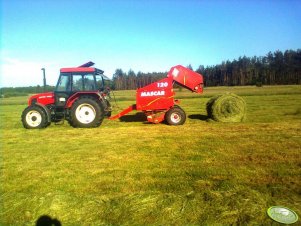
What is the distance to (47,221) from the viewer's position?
445 cm

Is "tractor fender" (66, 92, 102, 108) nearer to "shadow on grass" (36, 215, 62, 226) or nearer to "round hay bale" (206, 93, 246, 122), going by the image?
"round hay bale" (206, 93, 246, 122)

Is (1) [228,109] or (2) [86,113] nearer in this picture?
(2) [86,113]

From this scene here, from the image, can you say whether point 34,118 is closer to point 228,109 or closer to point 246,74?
point 228,109

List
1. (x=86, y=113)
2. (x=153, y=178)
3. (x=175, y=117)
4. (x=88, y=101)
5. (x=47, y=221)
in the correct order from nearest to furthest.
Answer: (x=47, y=221) → (x=153, y=178) → (x=88, y=101) → (x=86, y=113) → (x=175, y=117)

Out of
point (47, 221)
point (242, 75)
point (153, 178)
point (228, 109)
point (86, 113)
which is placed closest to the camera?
point (47, 221)

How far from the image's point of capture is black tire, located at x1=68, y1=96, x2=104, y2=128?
12203 mm

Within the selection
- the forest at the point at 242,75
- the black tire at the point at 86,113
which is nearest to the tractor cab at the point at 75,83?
A: the black tire at the point at 86,113

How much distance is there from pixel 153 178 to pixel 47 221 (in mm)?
2114

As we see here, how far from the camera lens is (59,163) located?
7.21m

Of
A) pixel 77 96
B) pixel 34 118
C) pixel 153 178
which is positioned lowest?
pixel 153 178

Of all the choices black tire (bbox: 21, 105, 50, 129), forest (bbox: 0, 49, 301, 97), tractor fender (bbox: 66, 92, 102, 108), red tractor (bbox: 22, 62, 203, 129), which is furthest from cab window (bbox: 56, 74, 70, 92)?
forest (bbox: 0, 49, 301, 97)

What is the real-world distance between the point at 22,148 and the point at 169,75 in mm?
6509

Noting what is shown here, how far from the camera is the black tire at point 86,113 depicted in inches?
480

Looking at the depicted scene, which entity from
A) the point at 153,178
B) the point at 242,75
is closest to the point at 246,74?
the point at 242,75
